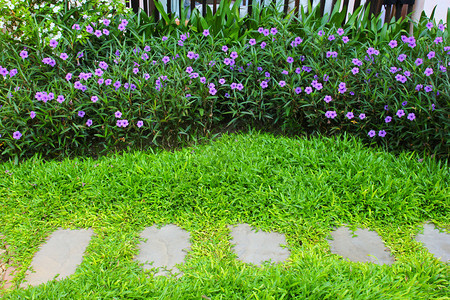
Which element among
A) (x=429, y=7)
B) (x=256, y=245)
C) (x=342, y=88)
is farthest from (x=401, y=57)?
(x=256, y=245)

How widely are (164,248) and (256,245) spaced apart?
474 mm

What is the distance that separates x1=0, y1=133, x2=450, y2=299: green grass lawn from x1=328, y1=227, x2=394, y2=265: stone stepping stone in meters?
0.05

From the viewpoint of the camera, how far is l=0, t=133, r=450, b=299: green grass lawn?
1.72 meters

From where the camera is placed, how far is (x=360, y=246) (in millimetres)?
2057

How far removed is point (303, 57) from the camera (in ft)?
10.6

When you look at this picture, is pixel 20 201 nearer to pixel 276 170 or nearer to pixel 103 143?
pixel 103 143

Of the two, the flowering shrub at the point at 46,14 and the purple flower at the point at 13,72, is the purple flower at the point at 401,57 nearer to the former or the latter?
the flowering shrub at the point at 46,14

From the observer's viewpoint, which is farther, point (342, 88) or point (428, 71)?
point (342, 88)

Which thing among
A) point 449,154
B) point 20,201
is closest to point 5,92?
point 20,201

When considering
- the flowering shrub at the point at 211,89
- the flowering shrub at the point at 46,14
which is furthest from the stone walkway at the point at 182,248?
the flowering shrub at the point at 46,14

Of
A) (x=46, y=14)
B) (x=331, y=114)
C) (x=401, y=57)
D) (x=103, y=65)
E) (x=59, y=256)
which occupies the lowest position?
(x=59, y=256)

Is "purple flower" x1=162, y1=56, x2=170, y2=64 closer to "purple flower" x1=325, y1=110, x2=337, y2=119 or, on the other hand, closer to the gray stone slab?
"purple flower" x1=325, y1=110, x2=337, y2=119

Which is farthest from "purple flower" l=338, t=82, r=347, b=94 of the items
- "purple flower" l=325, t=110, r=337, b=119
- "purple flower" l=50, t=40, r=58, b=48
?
"purple flower" l=50, t=40, r=58, b=48

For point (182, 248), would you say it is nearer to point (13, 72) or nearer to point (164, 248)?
point (164, 248)
